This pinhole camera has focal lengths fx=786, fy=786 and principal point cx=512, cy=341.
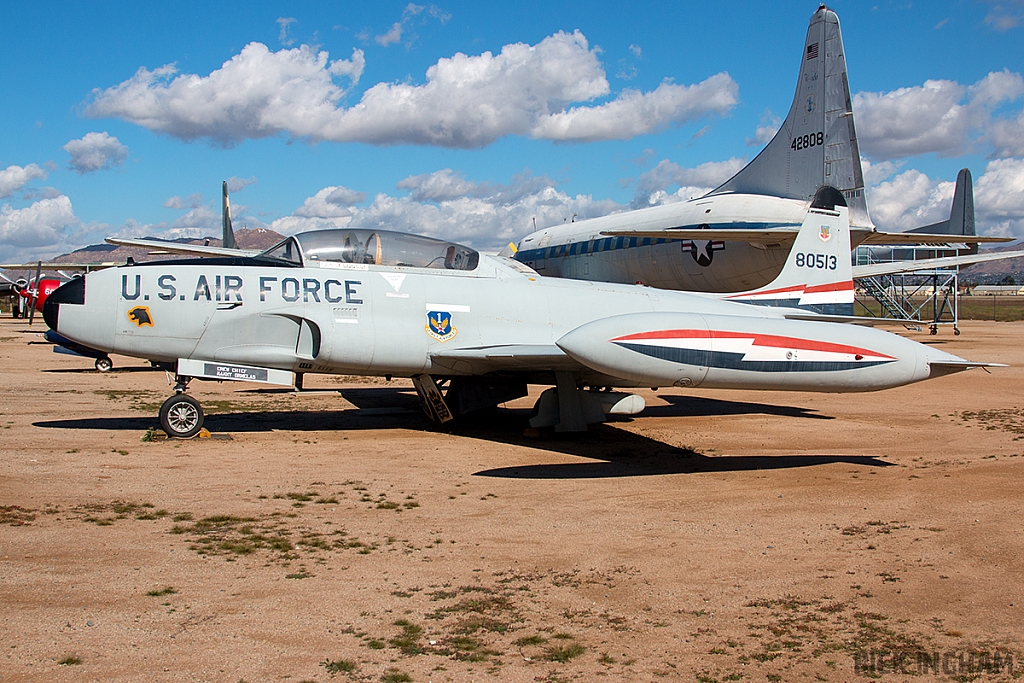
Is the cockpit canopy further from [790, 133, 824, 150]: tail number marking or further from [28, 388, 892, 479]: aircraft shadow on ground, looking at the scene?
[790, 133, 824, 150]: tail number marking

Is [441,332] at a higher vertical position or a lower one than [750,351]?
higher

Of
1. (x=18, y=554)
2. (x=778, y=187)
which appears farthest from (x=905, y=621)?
(x=778, y=187)

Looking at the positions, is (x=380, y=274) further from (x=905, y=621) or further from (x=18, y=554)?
(x=905, y=621)

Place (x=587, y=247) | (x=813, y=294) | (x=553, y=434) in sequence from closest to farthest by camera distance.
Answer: (x=553, y=434) → (x=813, y=294) → (x=587, y=247)

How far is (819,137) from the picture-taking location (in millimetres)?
19359

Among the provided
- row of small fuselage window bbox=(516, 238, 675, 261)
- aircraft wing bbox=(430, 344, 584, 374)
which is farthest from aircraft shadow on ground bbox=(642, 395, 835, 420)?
row of small fuselage window bbox=(516, 238, 675, 261)

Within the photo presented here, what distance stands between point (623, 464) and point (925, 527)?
341 centimetres

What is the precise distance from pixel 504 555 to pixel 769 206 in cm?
1532

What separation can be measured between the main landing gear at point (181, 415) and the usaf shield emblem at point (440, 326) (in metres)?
3.11

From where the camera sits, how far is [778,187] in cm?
2011

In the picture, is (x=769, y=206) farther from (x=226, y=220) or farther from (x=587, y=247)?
(x=226, y=220)

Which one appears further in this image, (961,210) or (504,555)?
(961,210)

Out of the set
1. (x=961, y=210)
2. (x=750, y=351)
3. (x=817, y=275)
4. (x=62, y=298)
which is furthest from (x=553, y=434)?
(x=961, y=210)

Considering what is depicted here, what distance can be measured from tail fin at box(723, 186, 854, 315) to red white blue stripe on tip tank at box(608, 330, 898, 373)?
4851 mm
